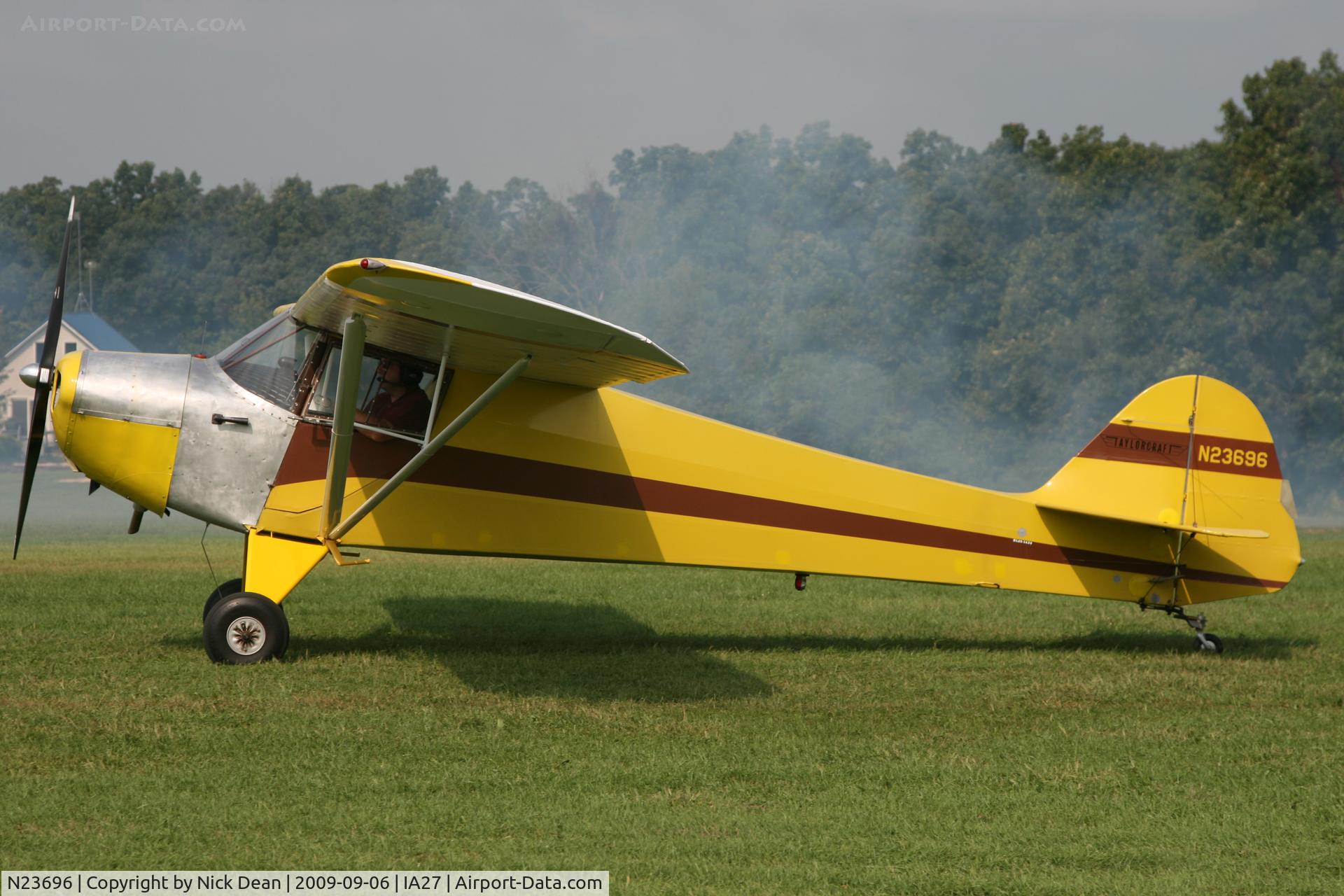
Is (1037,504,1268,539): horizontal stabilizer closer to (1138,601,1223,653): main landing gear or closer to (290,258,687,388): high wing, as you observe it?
(1138,601,1223,653): main landing gear

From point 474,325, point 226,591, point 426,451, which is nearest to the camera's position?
point 474,325

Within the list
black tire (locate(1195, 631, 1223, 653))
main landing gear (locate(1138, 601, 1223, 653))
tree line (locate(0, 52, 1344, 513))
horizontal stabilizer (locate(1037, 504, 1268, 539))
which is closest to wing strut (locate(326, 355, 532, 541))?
horizontal stabilizer (locate(1037, 504, 1268, 539))

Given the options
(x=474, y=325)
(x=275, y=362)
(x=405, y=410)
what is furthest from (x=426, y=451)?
(x=275, y=362)

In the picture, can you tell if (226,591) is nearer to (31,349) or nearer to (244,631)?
(244,631)

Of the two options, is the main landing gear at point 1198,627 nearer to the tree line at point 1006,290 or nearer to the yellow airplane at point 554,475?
the yellow airplane at point 554,475

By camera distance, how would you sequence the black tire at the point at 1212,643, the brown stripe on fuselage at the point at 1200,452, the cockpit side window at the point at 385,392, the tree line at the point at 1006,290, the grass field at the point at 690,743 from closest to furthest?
1. the grass field at the point at 690,743
2. the cockpit side window at the point at 385,392
3. the black tire at the point at 1212,643
4. the brown stripe on fuselage at the point at 1200,452
5. the tree line at the point at 1006,290

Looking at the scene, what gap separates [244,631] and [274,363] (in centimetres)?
191

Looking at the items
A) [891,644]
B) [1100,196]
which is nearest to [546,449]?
[891,644]

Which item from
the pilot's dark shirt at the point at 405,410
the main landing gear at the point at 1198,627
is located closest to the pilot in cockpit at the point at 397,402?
the pilot's dark shirt at the point at 405,410

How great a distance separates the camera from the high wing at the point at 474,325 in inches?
256

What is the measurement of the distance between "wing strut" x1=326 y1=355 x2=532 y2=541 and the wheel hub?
2.49 ft

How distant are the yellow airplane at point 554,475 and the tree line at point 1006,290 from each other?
70.9 ft

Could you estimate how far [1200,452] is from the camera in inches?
382

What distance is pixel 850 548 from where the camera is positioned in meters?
9.32
